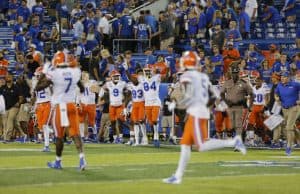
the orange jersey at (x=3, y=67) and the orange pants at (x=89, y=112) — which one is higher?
the orange jersey at (x=3, y=67)

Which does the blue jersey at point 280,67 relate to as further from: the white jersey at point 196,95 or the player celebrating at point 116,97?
the white jersey at point 196,95

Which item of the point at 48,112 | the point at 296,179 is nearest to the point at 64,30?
the point at 48,112

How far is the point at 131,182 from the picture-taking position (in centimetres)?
1187

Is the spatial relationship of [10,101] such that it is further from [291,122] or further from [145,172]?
[145,172]

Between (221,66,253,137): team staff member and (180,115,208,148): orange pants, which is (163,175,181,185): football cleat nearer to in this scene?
(180,115,208,148): orange pants

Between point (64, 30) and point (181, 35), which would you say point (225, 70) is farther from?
point (64, 30)

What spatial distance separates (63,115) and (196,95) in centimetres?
277

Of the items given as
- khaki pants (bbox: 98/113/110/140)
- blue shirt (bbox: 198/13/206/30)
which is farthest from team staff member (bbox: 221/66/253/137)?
blue shirt (bbox: 198/13/206/30)

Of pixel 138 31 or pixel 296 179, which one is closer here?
pixel 296 179

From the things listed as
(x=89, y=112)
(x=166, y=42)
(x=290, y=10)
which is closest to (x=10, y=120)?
(x=89, y=112)

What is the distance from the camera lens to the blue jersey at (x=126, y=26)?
25.9 m

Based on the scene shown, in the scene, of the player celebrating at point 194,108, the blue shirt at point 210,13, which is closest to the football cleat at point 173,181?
the player celebrating at point 194,108

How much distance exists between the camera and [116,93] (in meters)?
21.2

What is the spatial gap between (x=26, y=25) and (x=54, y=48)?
1342 millimetres
